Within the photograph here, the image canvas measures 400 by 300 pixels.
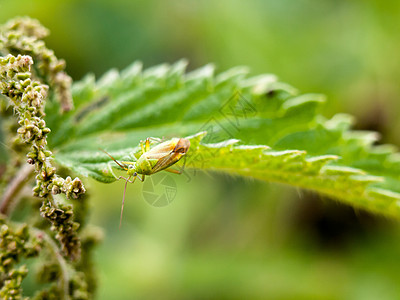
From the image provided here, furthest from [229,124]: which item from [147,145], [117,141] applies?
[117,141]

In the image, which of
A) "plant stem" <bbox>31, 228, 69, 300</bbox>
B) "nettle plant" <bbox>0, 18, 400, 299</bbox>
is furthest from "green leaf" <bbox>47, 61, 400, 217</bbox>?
"plant stem" <bbox>31, 228, 69, 300</bbox>

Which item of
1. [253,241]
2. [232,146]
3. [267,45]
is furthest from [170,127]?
[267,45]

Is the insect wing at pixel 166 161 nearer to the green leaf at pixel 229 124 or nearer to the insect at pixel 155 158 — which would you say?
the insect at pixel 155 158

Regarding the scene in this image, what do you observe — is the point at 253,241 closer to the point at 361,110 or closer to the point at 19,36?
the point at 361,110

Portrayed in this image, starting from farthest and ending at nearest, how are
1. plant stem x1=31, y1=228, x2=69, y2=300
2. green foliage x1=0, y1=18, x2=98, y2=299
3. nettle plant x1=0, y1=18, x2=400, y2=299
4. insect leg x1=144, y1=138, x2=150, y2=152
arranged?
insect leg x1=144, y1=138, x2=150, y2=152, plant stem x1=31, y1=228, x2=69, y2=300, nettle plant x1=0, y1=18, x2=400, y2=299, green foliage x1=0, y1=18, x2=98, y2=299

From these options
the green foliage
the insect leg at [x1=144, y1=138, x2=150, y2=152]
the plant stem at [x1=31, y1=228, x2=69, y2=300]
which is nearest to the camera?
the green foliage
